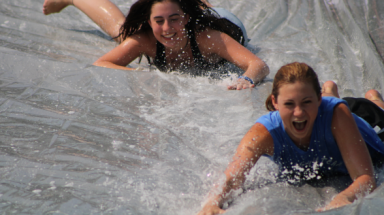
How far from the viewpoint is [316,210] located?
1345mm

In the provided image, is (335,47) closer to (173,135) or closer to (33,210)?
(173,135)

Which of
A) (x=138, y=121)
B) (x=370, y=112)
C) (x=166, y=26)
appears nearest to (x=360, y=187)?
(x=370, y=112)

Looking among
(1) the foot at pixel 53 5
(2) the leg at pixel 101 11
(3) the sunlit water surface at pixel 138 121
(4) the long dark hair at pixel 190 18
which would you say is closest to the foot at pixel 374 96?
(3) the sunlit water surface at pixel 138 121

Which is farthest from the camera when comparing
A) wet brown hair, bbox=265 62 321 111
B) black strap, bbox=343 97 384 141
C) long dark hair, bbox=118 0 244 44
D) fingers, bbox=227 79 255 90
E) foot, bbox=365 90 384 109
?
long dark hair, bbox=118 0 244 44

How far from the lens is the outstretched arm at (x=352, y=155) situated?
4.56ft

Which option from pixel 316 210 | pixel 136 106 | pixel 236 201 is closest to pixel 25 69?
pixel 136 106

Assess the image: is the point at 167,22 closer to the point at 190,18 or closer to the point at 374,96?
the point at 190,18

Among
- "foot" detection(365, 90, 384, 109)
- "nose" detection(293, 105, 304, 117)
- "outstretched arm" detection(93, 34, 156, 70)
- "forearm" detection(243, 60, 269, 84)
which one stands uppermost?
"nose" detection(293, 105, 304, 117)

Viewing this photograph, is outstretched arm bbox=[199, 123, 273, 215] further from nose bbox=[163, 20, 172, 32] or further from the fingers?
nose bbox=[163, 20, 172, 32]

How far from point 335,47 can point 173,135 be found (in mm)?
1886

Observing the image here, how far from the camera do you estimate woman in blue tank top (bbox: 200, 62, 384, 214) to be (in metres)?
1.43

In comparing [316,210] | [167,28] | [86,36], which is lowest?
[86,36]

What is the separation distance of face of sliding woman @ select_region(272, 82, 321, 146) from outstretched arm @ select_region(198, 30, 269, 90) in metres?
1.07

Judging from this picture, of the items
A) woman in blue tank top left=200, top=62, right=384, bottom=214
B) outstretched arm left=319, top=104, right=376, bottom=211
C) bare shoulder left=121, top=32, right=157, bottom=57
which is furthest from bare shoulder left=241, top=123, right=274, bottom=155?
bare shoulder left=121, top=32, right=157, bottom=57
